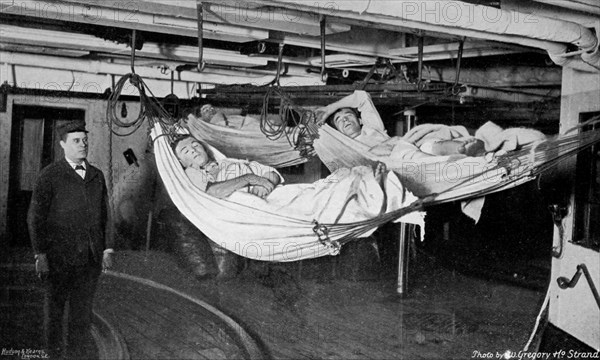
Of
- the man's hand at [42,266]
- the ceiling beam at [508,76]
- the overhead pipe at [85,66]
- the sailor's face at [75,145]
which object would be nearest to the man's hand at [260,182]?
the sailor's face at [75,145]

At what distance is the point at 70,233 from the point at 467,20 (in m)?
1.79

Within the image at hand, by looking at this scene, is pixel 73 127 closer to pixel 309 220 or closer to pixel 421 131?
pixel 309 220

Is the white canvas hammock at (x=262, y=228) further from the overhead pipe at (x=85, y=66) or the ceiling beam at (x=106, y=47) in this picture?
the overhead pipe at (x=85, y=66)

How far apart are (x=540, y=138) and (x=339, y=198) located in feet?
2.41

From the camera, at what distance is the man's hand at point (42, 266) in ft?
6.96

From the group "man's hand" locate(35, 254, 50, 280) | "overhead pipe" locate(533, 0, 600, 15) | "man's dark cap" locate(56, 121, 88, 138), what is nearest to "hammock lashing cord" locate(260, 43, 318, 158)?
"man's dark cap" locate(56, 121, 88, 138)

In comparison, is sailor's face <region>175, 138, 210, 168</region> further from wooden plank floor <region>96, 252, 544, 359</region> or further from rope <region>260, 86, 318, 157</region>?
wooden plank floor <region>96, 252, 544, 359</region>

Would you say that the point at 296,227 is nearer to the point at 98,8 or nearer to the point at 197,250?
the point at 98,8

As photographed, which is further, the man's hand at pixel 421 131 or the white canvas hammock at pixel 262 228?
the man's hand at pixel 421 131

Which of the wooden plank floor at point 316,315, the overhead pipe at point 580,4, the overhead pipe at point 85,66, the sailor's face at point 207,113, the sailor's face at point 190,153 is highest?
the overhead pipe at point 580,4

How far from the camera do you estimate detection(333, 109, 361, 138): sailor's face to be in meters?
2.13

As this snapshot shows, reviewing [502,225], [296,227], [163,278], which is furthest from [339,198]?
[502,225]

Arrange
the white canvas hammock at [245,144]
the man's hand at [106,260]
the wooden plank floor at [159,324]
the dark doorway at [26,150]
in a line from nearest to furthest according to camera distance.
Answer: the white canvas hammock at [245,144], the man's hand at [106,260], the wooden plank floor at [159,324], the dark doorway at [26,150]

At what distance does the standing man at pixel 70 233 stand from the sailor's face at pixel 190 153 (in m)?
0.42
